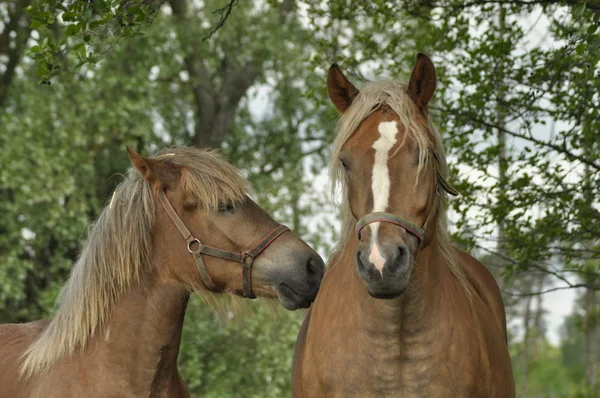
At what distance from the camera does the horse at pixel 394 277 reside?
369cm

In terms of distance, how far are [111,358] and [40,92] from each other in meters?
10.8

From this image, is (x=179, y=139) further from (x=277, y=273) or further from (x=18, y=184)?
(x=277, y=273)

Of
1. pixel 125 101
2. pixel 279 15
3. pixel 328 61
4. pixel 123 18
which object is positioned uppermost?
pixel 279 15

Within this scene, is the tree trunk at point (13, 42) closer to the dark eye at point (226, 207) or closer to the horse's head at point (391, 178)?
the dark eye at point (226, 207)

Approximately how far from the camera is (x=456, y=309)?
13.7 ft

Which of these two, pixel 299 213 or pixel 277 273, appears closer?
pixel 277 273

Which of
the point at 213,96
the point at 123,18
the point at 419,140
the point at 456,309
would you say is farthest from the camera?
the point at 213,96

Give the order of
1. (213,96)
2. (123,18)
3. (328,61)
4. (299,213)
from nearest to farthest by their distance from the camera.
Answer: (123,18), (328,61), (299,213), (213,96)

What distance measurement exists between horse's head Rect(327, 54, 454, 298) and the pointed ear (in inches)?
39.8

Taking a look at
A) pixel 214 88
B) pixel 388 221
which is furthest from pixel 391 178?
pixel 214 88

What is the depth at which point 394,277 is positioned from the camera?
348 cm

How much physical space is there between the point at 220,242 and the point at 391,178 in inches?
44.7

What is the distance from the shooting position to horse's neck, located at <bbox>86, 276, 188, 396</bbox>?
4.30 m

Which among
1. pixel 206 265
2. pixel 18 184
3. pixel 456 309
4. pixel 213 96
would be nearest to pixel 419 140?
pixel 456 309
